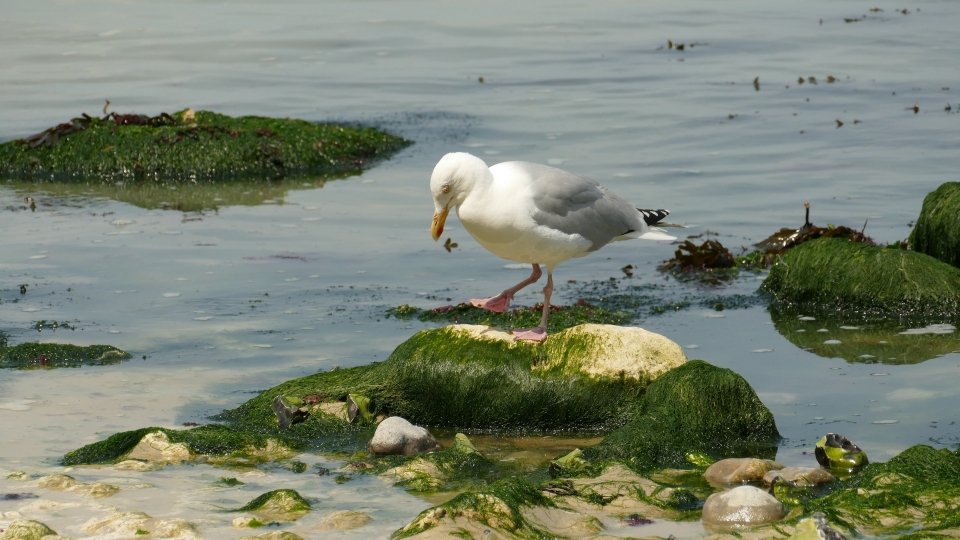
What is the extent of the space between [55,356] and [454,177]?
3145 mm

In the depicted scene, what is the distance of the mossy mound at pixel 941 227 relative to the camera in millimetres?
8891

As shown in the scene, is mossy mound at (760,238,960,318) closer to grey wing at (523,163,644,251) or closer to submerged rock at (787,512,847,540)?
grey wing at (523,163,644,251)

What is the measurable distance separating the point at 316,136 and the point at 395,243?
4.29 metres

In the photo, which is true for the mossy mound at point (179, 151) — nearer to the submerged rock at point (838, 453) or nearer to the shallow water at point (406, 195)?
the shallow water at point (406, 195)

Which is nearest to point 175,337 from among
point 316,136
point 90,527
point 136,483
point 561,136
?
point 136,483

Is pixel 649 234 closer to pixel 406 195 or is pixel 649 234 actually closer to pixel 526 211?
pixel 526 211

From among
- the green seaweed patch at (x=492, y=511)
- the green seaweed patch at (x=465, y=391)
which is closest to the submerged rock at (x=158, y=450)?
the green seaweed patch at (x=465, y=391)

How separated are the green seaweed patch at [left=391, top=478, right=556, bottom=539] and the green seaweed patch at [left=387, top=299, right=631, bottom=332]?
9.55ft

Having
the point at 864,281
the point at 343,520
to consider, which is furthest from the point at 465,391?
the point at 864,281

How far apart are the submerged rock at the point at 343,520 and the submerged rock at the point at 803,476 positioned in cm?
192

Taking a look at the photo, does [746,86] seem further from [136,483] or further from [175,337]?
[136,483]

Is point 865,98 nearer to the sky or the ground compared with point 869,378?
nearer to the sky

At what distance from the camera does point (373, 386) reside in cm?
675

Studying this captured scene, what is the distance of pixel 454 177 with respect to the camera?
6125 millimetres
